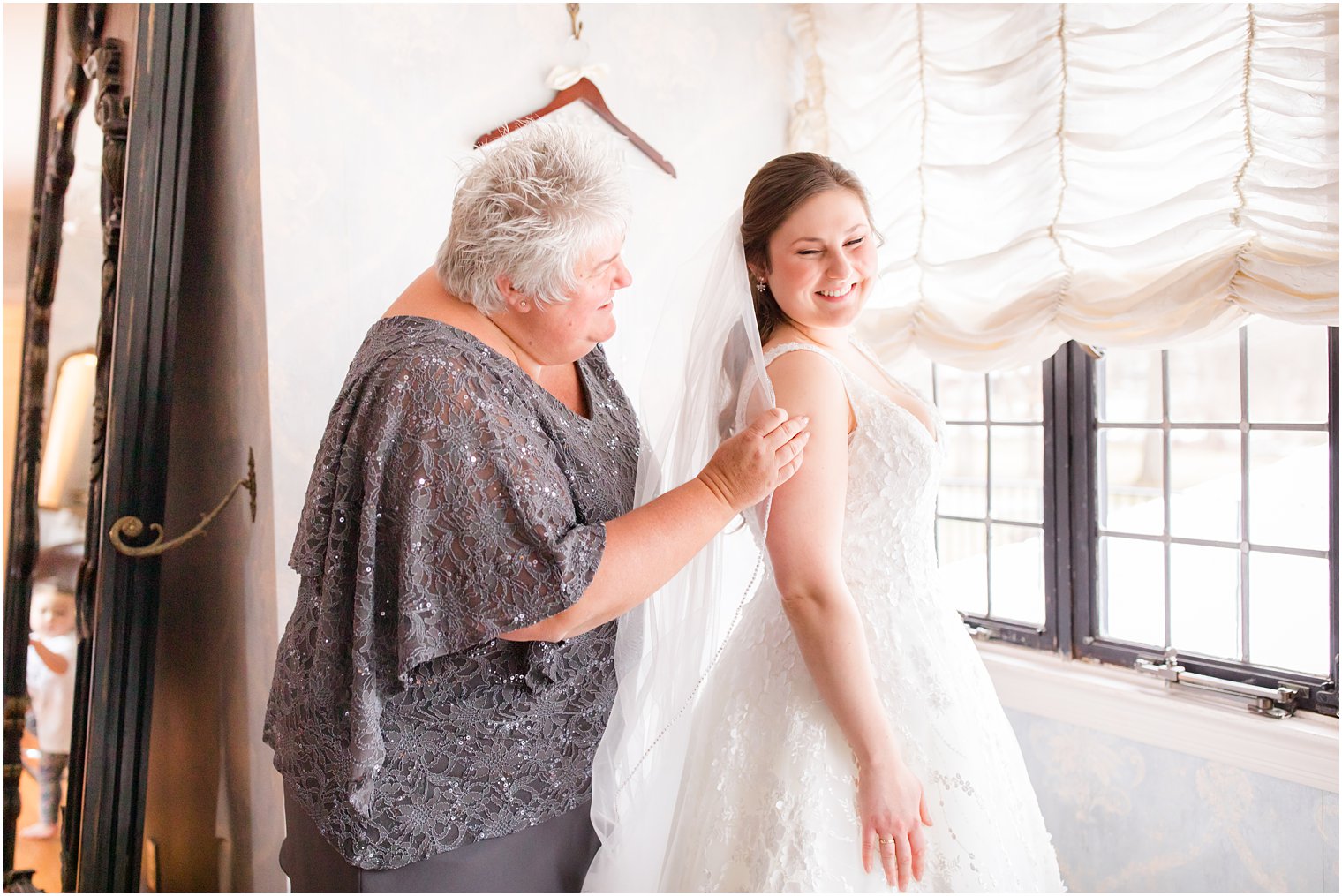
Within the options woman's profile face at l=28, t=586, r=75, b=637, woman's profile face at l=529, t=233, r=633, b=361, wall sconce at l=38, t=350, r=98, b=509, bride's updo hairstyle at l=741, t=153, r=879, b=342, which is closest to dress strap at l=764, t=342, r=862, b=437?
bride's updo hairstyle at l=741, t=153, r=879, b=342

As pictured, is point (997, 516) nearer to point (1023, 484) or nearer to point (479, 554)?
point (1023, 484)

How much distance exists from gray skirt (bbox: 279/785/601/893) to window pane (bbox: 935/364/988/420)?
1.75 metres

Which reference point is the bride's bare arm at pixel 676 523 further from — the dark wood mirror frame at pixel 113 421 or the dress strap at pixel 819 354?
the dark wood mirror frame at pixel 113 421

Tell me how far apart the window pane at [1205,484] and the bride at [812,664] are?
1012 millimetres

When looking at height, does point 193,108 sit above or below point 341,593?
above

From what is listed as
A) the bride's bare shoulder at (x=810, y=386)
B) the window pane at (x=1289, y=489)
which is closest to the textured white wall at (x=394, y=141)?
the bride's bare shoulder at (x=810, y=386)

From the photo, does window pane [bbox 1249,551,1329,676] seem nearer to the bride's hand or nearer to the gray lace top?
the bride's hand

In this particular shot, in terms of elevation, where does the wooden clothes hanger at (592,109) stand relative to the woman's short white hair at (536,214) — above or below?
above

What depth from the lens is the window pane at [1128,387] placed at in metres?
2.24

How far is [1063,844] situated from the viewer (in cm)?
229

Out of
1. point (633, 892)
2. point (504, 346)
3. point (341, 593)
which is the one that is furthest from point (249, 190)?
point (633, 892)

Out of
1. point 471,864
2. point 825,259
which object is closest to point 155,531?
point 471,864

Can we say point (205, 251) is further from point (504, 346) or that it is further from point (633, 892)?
point (633, 892)

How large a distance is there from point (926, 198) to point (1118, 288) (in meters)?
0.64
